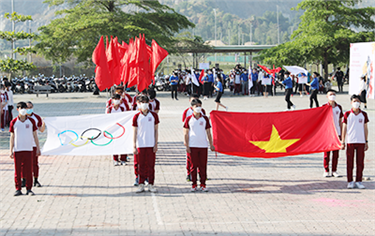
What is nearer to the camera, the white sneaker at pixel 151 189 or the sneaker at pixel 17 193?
the sneaker at pixel 17 193

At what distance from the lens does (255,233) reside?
687cm

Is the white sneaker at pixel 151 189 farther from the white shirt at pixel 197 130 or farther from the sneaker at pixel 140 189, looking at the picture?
the white shirt at pixel 197 130

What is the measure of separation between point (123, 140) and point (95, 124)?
75cm

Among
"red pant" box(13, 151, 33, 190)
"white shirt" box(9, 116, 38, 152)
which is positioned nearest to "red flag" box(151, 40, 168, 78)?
"white shirt" box(9, 116, 38, 152)

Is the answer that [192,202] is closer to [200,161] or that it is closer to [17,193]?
[200,161]

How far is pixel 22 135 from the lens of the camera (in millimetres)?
8945

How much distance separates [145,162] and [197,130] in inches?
46.6

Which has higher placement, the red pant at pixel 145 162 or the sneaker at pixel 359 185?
the red pant at pixel 145 162

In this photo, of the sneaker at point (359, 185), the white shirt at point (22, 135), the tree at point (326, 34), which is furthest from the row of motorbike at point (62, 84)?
the sneaker at point (359, 185)

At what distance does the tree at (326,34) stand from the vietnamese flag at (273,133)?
1198 inches

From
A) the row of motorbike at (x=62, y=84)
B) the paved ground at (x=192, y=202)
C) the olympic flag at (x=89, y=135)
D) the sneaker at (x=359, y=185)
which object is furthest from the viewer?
the row of motorbike at (x=62, y=84)

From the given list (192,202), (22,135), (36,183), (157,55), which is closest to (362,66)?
(157,55)

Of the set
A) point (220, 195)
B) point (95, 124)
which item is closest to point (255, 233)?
point (220, 195)

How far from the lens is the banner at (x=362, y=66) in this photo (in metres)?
27.2
